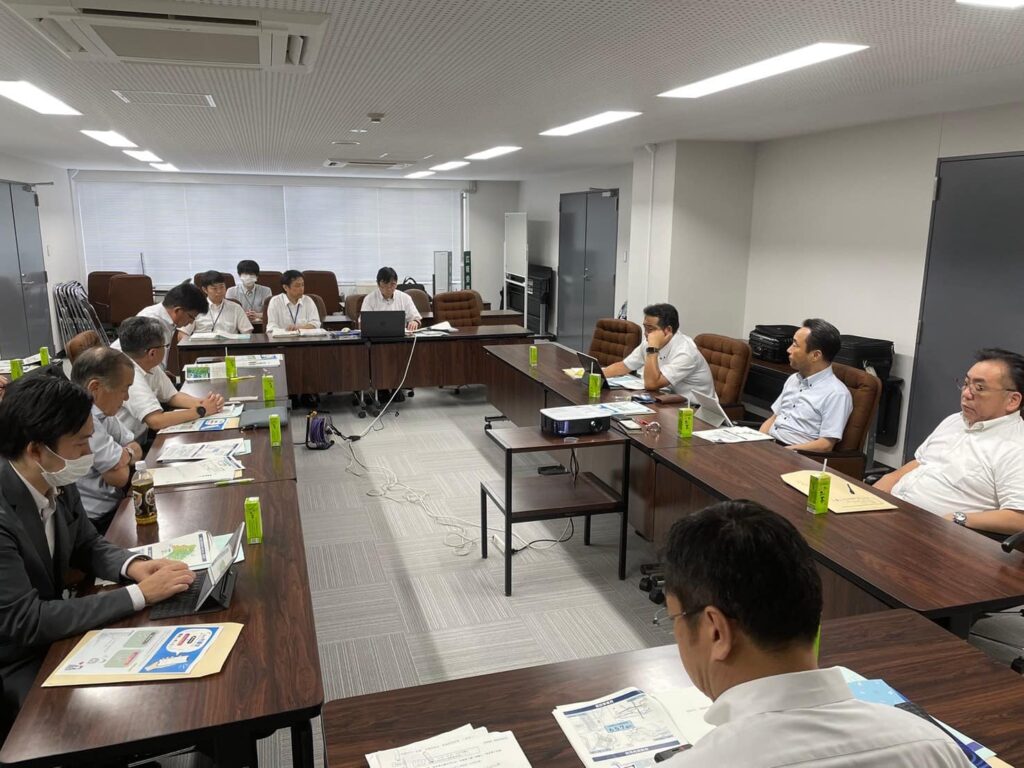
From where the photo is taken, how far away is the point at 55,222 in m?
9.80

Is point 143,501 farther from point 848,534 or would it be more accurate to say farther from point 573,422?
point 848,534

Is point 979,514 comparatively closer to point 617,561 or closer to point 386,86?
point 617,561

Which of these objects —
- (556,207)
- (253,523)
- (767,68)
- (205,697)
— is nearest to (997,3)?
(767,68)

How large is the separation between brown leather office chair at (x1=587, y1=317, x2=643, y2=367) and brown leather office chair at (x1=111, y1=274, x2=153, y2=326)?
23.3 ft

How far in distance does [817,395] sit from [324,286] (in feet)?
26.5

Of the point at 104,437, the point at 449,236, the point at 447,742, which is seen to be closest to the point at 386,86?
the point at 104,437

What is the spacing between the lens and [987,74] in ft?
11.1

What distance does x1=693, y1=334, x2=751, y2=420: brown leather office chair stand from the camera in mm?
4621

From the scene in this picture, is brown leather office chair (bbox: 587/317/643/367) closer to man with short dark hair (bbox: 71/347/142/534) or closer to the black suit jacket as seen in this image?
man with short dark hair (bbox: 71/347/142/534)

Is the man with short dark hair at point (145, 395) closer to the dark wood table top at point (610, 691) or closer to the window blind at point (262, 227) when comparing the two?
the dark wood table top at point (610, 691)

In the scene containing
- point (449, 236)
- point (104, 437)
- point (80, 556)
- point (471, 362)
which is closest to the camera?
point (80, 556)

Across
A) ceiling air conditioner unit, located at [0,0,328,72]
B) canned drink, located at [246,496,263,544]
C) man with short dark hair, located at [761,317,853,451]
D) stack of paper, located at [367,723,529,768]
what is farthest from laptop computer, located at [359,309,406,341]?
stack of paper, located at [367,723,529,768]

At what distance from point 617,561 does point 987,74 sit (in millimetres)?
3056

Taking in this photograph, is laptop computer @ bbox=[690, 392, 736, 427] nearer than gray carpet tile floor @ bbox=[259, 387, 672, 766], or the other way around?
gray carpet tile floor @ bbox=[259, 387, 672, 766]
